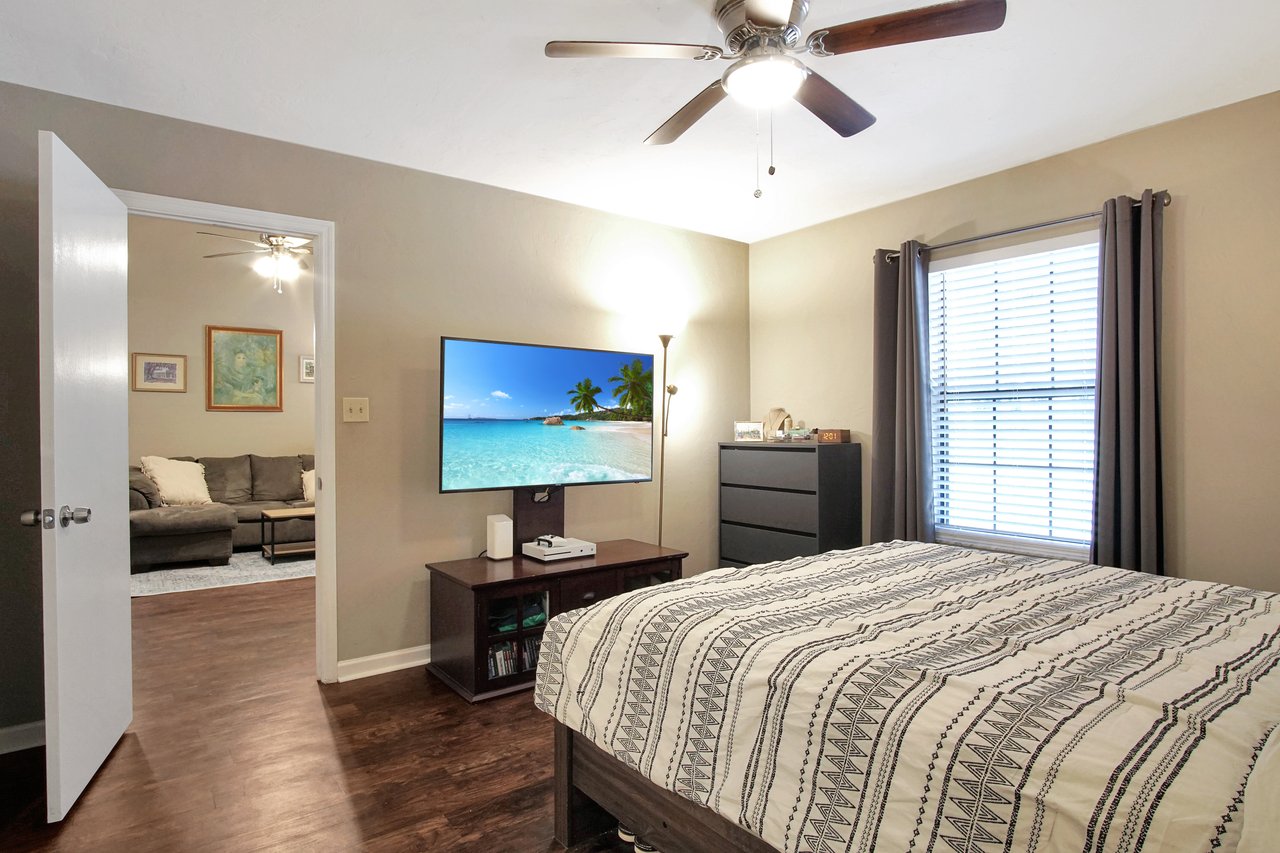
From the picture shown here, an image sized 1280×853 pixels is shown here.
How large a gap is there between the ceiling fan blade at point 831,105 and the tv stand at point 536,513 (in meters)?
2.15

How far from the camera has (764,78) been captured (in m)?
2.09

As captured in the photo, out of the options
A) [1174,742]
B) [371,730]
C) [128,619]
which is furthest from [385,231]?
[1174,742]

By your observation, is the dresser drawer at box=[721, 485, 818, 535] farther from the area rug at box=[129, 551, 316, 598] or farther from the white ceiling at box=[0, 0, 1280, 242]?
the area rug at box=[129, 551, 316, 598]

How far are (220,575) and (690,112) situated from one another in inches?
201

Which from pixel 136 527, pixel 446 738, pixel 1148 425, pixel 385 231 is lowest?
pixel 446 738

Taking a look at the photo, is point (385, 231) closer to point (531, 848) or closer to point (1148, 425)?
point (531, 848)

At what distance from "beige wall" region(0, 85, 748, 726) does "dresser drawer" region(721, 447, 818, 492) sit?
0.79ft

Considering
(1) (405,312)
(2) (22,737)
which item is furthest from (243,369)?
(2) (22,737)

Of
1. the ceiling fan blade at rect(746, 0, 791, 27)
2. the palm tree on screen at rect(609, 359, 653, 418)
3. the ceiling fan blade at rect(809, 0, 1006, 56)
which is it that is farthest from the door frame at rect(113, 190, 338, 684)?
the ceiling fan blade at rect(809, 0, 1006, 56)

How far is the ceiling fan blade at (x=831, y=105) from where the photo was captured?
2.12 meters

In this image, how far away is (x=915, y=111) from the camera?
9.43 feet

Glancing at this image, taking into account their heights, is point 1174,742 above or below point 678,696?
above

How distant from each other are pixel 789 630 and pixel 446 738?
1614 mm

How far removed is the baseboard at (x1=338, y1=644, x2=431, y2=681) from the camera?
3279mm
